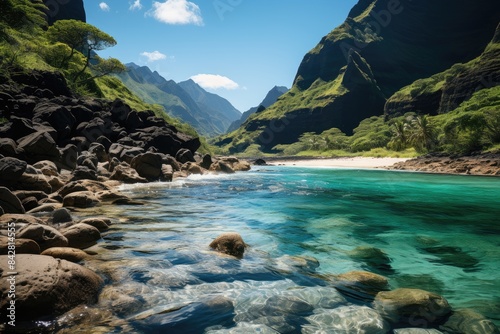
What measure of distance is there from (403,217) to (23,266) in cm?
1524

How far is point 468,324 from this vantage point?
16.9ft

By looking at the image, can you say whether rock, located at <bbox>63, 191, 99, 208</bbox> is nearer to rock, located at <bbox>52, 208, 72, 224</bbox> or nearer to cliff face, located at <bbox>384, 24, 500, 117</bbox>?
rock, located at <bbox>52, 208, 72, 224</bbox>

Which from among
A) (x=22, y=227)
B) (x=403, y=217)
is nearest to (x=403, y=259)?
(x=403, y=217)

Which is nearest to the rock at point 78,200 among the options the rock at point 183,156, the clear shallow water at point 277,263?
the clear shallow water at point 277,263

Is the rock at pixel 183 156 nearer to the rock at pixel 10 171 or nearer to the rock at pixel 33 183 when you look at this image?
the rock at pixel 33 183

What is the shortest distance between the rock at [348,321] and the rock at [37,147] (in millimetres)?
21286

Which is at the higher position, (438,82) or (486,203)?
(438,82)

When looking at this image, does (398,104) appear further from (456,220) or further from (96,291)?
(96,291)

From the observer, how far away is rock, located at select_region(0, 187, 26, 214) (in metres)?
9.77

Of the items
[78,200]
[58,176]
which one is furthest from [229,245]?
[58,176]

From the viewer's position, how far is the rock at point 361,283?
6.37 m

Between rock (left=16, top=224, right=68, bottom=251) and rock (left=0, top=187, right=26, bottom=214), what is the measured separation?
3660mm

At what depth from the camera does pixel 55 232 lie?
24.0 feet

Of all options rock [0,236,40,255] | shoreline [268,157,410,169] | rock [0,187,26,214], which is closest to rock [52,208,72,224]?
rock [0,187,26,214]
